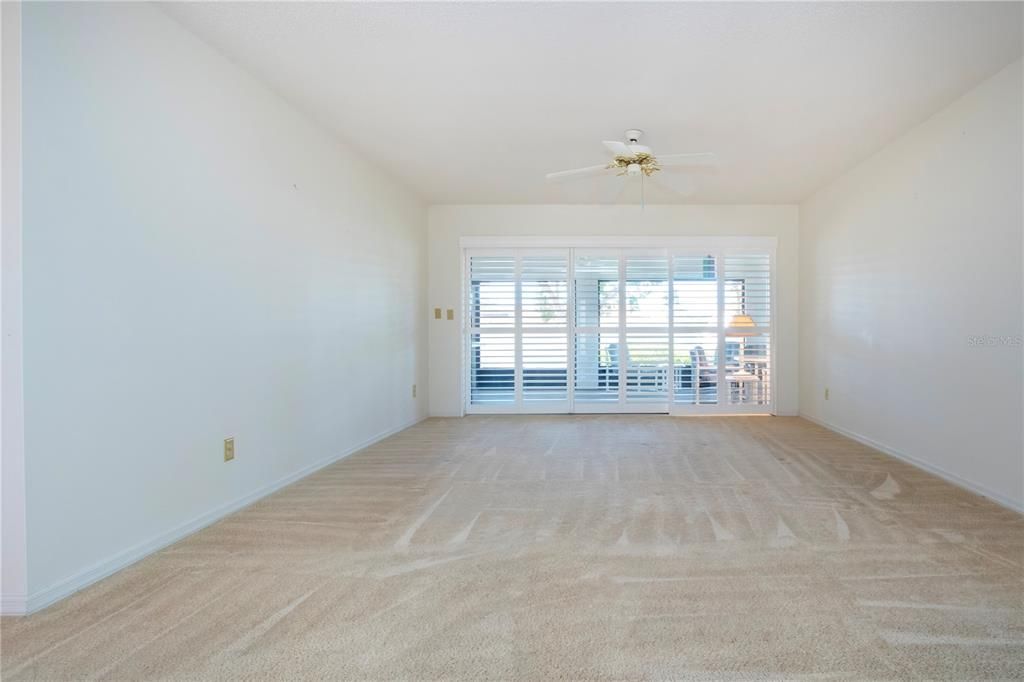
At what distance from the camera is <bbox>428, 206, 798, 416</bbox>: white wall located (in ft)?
17.7

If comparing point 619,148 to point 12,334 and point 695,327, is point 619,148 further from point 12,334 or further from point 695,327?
point 12,334

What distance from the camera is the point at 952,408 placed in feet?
10.0

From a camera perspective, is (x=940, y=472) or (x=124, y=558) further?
(x=940, y=472)

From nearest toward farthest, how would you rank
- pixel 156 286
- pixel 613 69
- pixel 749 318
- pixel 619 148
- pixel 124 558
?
pixel 124 558 → pixel 156 286 → pixel 613 69 → pixel 619 148 → pixel 749 318

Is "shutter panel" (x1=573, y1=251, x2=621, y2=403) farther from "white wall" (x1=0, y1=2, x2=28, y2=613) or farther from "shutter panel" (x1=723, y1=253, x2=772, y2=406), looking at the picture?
"white wall" (x1=0, y1=2, x2=28, y2=613)

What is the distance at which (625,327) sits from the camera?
5500 mm

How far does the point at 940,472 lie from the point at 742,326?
250 centimetres

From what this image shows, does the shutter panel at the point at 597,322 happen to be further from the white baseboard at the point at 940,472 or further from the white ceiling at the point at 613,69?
the white baseboard at the point at 940,472

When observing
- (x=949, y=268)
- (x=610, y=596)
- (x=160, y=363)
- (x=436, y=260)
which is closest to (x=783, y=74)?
(x=949, y=268)

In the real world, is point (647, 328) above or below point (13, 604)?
above

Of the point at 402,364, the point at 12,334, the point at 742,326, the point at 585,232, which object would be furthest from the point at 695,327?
the point at 12,334

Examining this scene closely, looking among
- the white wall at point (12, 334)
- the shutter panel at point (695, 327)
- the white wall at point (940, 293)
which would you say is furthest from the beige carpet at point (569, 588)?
the shutter panel at point (695, 327)

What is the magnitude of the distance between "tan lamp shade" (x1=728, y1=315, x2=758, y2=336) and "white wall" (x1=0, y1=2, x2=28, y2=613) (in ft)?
18.2

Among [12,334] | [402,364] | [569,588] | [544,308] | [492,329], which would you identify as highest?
[544,308]
